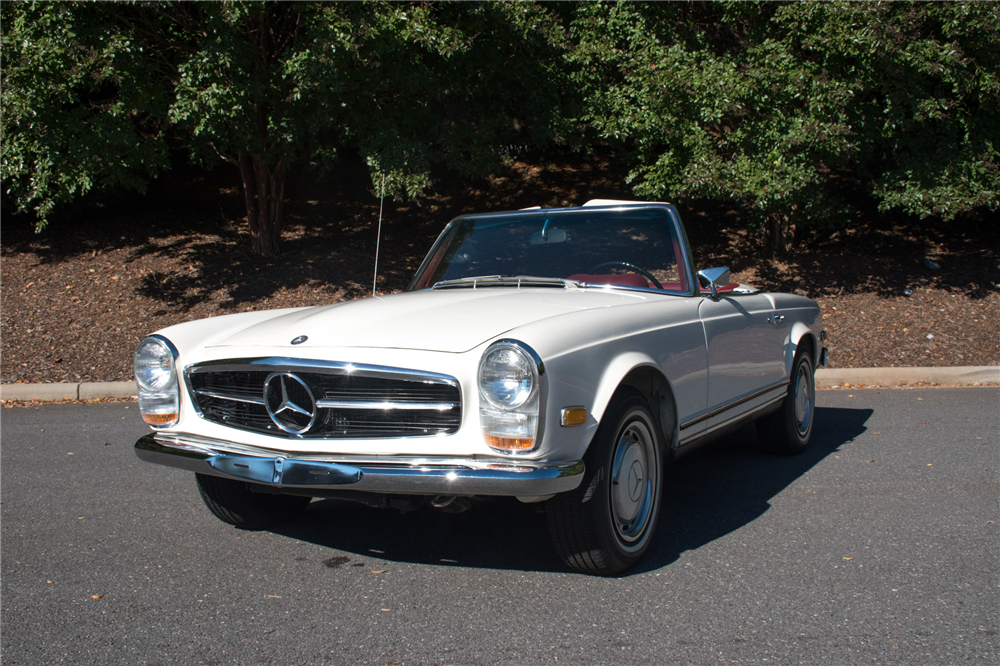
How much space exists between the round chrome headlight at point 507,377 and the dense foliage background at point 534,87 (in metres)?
7.11

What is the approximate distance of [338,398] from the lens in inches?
125

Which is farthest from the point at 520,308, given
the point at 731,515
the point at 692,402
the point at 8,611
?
the point at 8,611

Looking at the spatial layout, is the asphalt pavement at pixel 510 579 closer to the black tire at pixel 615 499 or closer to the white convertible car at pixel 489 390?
the black tire at pixel 615 499

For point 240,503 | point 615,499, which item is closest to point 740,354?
point 615,499

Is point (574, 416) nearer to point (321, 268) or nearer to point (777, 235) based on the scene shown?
point (321, 268)

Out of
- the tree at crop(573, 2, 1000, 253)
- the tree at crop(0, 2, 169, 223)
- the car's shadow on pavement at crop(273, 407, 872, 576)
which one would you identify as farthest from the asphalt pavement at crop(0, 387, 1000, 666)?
the tree at crop(573, 2, 1000, 253)

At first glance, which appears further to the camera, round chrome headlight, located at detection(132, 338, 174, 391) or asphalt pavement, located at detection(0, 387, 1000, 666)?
round chrome headlight, located at detection(132, 338, 174, 391)

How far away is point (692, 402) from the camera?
3939 millimetres

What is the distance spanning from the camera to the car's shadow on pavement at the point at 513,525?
143 inches

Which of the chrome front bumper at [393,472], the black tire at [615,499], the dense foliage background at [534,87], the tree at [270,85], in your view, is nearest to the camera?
the chrome front bumper at [393,472]

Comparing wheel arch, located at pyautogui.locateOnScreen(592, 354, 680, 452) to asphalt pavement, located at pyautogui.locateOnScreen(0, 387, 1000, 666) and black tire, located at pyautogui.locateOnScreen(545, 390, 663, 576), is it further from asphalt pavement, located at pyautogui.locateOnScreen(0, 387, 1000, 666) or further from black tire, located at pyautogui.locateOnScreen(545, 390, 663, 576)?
asphalt pavement, located at pyautogui.locateOnScreen(0, 387, 1000, 666)

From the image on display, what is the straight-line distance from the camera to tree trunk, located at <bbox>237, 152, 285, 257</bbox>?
12867 mm

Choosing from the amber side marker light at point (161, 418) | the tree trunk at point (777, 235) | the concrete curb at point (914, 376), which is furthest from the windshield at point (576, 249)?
the tree trunk at point (777, 235)

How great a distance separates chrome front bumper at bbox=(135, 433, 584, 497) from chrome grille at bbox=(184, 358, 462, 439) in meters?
0.11
